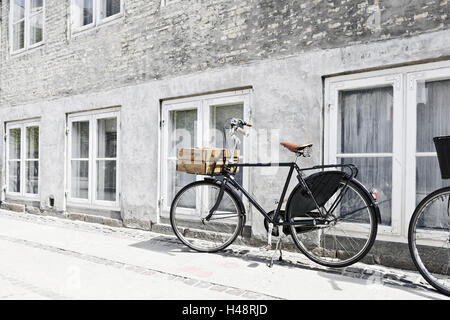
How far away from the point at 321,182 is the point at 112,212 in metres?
4.21

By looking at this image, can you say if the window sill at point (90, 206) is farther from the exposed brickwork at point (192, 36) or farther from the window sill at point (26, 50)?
the window sill at point (26, 50)

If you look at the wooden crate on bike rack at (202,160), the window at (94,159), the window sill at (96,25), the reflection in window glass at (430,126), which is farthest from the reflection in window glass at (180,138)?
the reflection in window glass at (430,126)

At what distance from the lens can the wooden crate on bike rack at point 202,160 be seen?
4.48 metres

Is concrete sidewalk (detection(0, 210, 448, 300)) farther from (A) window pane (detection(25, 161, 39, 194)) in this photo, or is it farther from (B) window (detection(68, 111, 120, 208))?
(A) window pane (detection(25, 161, 39, 194))

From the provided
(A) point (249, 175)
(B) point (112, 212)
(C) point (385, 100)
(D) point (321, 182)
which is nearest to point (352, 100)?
(C) point (385, 100)

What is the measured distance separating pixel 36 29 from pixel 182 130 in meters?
5.08

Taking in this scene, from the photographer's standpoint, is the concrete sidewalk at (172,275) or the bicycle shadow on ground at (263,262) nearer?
the concrete sidewalk at (172,275)

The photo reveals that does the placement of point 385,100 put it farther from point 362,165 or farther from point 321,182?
point 321,182

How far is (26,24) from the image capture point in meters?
8.95

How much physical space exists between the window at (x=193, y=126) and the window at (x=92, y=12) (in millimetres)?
2320

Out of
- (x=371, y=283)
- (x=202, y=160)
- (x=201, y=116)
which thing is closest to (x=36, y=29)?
(x=201, y=116)

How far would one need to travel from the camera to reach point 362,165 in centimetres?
447

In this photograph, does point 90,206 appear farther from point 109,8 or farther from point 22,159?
point 109,8

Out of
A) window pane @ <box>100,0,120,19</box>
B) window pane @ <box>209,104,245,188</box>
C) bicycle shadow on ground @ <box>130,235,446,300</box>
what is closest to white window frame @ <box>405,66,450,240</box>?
bicycle shadow on ground @ <box>130,235,446,300</box>
